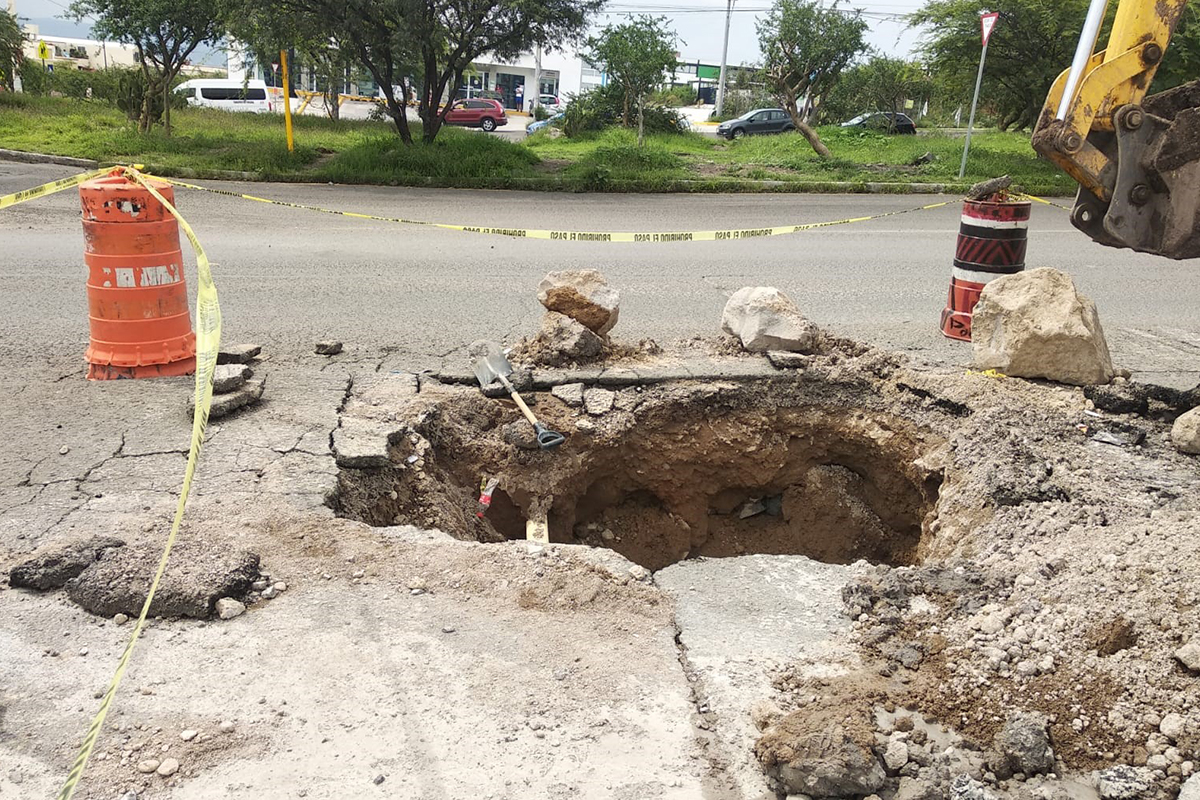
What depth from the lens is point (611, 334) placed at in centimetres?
693

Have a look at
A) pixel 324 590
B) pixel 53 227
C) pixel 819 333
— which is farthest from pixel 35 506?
pixel 53 227

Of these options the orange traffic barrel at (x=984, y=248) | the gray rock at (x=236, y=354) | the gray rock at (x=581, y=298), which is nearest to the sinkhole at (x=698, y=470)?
the gray rock at (x=581, y=298)

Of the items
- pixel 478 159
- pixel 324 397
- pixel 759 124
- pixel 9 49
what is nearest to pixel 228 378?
pixel 324 397

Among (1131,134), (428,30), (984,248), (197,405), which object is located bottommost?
(197,405)

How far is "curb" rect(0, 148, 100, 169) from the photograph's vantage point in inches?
621

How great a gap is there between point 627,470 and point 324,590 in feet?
8.89

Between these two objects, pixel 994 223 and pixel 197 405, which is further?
pixel 994 223

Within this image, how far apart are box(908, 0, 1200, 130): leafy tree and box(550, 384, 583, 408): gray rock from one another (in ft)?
51.3

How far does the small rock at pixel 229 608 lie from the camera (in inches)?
129

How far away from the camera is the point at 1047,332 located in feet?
17.8

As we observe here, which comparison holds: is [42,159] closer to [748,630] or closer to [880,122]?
[748,630]

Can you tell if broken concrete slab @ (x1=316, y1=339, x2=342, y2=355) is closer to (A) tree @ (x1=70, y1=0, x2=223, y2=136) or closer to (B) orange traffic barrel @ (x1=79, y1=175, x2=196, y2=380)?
(B) orange traffic barrel @ (x1=79, y1=175, x2=196, y2=380)

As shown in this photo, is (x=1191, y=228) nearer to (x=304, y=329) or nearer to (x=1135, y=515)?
(x=1135, y=515)

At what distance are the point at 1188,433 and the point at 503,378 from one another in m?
3.63
